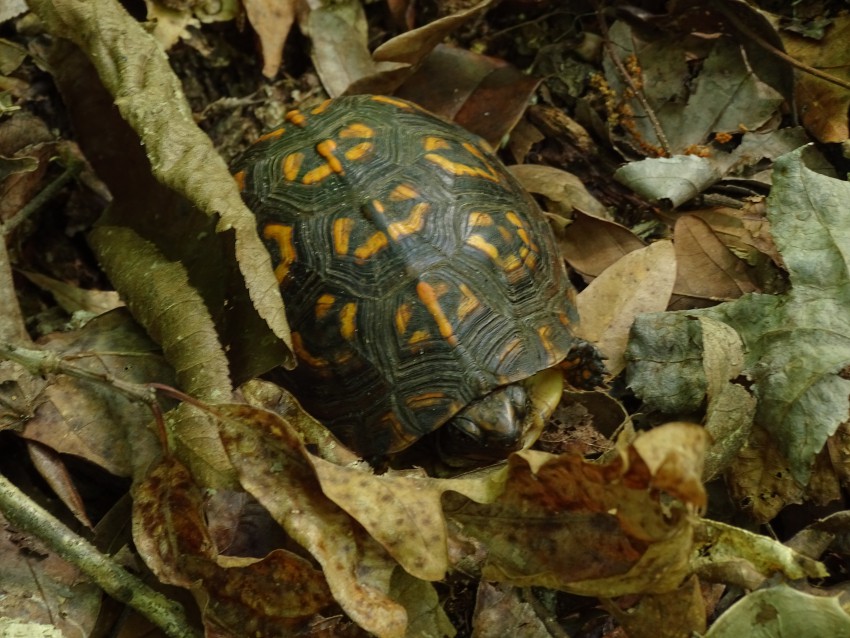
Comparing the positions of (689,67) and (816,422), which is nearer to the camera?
(816,422)

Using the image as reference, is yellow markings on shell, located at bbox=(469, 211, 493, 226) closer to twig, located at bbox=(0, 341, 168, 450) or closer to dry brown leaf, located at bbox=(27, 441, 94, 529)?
twig, located at bbox=(0, 341, 168, 450)

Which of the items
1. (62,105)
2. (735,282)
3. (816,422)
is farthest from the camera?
(62,105)

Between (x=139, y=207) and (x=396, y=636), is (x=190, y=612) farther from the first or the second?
(x=139, y=207)

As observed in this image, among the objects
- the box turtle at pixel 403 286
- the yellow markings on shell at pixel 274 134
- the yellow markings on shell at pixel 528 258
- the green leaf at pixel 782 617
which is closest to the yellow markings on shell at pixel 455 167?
the box turtle at pixel 403 286

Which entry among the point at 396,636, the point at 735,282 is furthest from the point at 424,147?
the point at 396,636

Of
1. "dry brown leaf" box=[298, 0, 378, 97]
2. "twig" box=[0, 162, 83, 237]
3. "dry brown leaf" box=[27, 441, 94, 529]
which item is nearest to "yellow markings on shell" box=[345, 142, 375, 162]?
"dry brown leaf" box=[298, 0, 378, 97]

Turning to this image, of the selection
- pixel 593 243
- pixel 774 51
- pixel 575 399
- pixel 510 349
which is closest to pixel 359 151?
→ pixel 510 349
